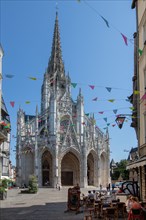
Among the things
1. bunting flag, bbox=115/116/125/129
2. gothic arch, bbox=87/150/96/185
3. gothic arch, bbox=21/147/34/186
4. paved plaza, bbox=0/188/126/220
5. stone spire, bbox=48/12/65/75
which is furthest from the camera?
stone spire, bbox=48/12/65/75

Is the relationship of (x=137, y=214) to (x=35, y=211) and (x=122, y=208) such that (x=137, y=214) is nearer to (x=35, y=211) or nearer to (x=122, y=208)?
(x=122, y=208)

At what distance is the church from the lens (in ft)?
176

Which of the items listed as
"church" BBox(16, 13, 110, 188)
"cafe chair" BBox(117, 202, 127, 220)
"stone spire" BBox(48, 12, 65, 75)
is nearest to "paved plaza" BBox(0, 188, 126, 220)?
"cafe chair" BBox(117, 202, 127, 220)

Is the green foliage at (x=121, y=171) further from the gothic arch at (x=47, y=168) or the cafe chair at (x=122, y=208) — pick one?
the cafe chair at (x=122, y=208)

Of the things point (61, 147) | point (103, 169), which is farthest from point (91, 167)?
point (61, 147)

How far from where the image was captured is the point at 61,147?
A: 55156 mm

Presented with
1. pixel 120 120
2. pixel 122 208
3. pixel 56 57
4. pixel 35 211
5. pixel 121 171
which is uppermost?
pixel 56 57

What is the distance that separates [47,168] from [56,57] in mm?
29169

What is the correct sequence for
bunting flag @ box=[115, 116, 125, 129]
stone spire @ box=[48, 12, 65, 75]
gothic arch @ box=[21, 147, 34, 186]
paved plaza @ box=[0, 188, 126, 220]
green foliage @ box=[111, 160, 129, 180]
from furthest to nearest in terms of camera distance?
stone spire @ box=[48, 12, 65, 75] < green foliage @ box=[111, 160, 129, 180] < gothic arch @ box=[21, 147, 34, 186] < bunting flag @ box=[115, 116, 125, 129] < paved plaza @ box=[0, 188, 126, 220]

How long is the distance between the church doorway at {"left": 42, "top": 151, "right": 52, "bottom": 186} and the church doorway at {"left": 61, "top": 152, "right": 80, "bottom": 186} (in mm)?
3057

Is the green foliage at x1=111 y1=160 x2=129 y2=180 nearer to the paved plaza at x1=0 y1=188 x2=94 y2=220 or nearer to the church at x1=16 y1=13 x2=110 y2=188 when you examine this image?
the church at x1=16 y1=13 x2=110 y2=188

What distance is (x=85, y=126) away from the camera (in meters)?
59.5

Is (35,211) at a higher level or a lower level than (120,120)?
lower

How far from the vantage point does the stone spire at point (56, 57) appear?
69.8m
